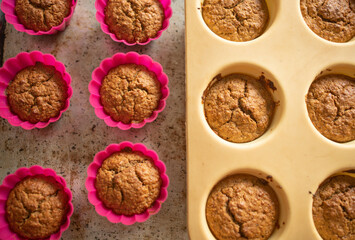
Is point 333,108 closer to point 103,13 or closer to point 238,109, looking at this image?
point 238,109

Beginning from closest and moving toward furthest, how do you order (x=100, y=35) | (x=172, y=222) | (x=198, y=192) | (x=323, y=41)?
(x=198, y=192) < (x=323, y=41) < (x=172, y=222) < (x=100, y=35)

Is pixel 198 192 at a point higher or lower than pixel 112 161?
higher

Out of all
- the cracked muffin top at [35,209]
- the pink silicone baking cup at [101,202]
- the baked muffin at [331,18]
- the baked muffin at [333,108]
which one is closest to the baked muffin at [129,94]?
the pink silicone baking cup at [101,202]

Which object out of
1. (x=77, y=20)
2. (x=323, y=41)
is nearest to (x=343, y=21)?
(x=323, y=41)

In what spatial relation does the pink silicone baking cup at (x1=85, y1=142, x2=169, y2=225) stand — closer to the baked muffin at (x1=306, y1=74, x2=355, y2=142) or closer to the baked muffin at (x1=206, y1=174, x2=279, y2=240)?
the baked muffin at (x1=206, y1=174, x2=279, y2=240)

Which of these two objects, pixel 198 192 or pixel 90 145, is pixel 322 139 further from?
pixel 90 145

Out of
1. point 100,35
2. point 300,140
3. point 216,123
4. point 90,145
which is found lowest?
point 90,145

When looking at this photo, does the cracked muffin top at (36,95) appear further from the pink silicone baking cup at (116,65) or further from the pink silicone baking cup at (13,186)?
the pink silicone baking cup at (13,186)

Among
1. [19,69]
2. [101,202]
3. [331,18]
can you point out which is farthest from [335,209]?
[19,69]
